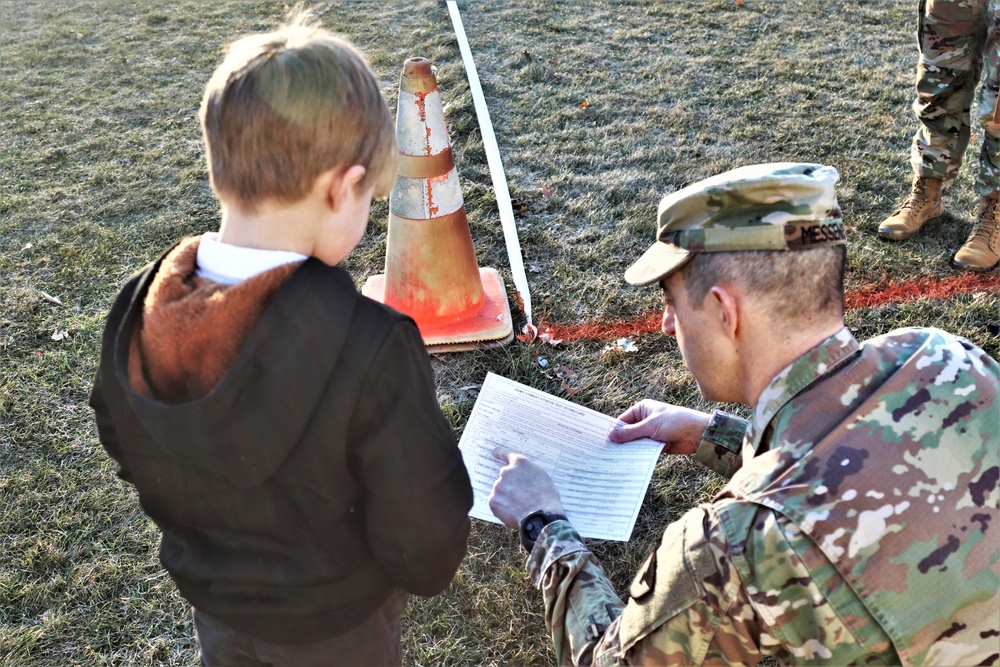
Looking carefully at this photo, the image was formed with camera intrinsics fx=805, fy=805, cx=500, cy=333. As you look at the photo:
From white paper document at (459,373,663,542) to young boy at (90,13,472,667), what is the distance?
826 millimetres

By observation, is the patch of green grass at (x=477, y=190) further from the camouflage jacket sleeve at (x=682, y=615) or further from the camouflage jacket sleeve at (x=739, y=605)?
the camouflage jacket sleeve at (x=739, y=605)

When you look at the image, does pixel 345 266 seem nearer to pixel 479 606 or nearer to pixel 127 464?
pixel 479 606

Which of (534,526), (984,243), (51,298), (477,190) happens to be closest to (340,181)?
(534,526)

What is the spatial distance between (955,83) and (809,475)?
3100mm

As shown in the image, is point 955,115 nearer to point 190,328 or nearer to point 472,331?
point 472,331

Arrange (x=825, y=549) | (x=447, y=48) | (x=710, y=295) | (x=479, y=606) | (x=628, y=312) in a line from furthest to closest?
1. (x=447, y=48)
2. (x=628, y=312)
3. (x=479, y=606)
4. (x=710, y=295)
5. (x=825, y=549)

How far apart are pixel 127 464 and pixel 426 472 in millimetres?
612

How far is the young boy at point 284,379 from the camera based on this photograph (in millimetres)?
1268

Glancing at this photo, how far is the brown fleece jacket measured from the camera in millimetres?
1270

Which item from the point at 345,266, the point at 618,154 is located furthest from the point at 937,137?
the point at 345,266

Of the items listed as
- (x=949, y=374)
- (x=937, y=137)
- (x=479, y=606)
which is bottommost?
(x=479, y=606)

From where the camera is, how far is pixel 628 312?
3.41 m

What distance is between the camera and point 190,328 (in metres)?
1.28

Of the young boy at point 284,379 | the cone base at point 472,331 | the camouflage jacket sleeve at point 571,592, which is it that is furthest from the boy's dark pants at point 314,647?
the cone base at point 472,331
